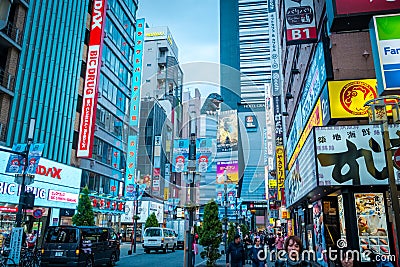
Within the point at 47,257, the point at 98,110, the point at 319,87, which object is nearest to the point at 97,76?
the point at 98,110

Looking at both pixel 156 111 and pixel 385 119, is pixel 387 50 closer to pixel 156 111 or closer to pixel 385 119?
pixel 385 119

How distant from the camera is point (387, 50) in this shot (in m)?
6.78

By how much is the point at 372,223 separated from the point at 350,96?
4.10 metres

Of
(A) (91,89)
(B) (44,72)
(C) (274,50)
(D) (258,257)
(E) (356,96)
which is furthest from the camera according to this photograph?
(C) (274,50)

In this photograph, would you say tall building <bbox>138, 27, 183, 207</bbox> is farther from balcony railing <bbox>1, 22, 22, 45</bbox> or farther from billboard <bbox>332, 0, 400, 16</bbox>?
billboard <bbox>332, 0, 400, 16</bbox>

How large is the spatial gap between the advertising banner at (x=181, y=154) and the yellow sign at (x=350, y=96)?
550 cm

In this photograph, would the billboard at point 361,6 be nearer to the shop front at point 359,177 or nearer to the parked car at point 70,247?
the shop front at point 359,177

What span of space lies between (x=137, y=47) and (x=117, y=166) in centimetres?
2339

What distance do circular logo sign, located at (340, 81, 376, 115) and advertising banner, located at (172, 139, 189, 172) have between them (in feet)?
19.3

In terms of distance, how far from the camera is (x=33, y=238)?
24250 millimetres

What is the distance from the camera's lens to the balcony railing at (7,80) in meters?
24.4

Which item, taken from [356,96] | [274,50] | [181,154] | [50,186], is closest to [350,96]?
[356,96]

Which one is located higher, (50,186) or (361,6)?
(361,6)

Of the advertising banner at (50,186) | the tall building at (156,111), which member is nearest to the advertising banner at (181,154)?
the advertising banner at (50,186)
